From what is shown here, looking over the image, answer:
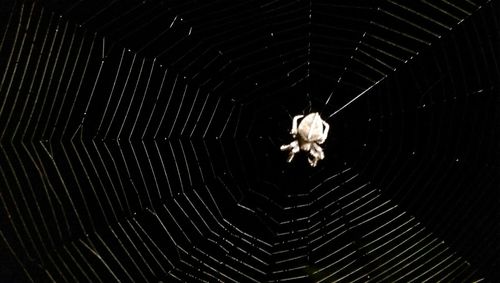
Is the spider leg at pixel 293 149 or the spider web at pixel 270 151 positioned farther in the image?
the spider leg at pixel 293 149

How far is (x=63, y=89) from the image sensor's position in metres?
1.59

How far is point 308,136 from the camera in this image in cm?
204

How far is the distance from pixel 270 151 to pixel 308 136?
0.40ft

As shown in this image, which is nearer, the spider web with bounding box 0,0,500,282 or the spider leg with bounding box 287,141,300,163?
the spider web with bounding box 0,0,500,282

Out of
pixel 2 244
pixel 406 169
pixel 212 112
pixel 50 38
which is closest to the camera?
pixel 50 38

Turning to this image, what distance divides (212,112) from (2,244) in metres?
0.61

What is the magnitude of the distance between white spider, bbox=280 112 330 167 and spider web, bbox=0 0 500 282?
35mm

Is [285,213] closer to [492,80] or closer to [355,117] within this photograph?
[355,117]

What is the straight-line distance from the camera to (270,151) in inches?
80.1

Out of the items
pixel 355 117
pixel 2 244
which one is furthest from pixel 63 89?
pixel 355 117

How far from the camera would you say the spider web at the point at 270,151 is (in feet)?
5.30

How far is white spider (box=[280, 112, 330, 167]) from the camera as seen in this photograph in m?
2.03

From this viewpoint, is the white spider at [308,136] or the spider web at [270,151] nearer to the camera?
the spider web at [270,151]

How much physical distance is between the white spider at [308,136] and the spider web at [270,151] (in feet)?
0.11
